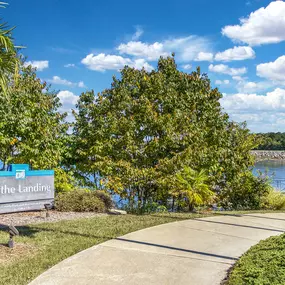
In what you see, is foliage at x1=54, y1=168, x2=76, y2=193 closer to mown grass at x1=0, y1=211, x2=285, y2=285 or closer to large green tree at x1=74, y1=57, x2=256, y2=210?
large green tree at x1=74, y1=57, x2=256, y2=210

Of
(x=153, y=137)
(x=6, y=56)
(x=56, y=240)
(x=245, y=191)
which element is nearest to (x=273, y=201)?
(x=245, y=191)

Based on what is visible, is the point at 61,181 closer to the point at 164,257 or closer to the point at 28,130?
the point at 28,130

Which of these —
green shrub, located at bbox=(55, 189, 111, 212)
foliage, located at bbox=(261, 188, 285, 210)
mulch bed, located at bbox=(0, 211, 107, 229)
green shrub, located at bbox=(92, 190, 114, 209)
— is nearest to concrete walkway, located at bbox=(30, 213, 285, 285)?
mulch bed, located at bbox=(0, 211, 107, 229)

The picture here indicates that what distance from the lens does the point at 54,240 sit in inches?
256

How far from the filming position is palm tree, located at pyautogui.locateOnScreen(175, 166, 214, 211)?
35.9 feet

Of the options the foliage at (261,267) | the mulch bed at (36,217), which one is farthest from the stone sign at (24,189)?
the foliage at (261,267)

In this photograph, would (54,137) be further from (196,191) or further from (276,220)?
(276,220)

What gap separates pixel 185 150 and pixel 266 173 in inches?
133

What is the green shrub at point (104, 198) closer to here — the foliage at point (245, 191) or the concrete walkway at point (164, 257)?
the concrete walkway at point (164, 257)

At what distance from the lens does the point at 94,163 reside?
12.2m

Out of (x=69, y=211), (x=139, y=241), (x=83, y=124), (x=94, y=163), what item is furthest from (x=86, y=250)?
(x=83, y=124)

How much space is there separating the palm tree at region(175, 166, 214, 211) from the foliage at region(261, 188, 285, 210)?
7.75ft

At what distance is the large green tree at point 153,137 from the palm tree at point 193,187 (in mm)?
539

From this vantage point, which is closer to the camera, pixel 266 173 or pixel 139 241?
pixel 139 241
